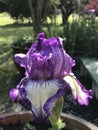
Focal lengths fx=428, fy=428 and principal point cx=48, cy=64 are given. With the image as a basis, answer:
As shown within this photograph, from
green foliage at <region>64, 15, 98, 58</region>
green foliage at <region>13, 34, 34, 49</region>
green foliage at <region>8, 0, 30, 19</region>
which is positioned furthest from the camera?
green foliage at <region>8, 0, 30, 19</region>

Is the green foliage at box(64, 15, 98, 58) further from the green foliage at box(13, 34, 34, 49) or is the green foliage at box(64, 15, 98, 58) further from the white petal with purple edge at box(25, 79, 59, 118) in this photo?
the white petal with purple edge at box(25, 79, 59, 118)

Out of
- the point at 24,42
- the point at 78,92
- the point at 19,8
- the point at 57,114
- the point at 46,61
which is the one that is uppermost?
the point at 46,61

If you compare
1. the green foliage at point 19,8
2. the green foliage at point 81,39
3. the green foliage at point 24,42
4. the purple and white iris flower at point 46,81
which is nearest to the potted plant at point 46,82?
the purple and white iris flower at point 46,81

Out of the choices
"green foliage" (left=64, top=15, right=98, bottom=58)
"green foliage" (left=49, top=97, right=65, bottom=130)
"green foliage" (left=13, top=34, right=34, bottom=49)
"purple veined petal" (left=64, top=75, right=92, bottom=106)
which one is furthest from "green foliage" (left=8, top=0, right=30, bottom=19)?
"purple veined petal" (left=64, top=75, right=92, bottom=106)

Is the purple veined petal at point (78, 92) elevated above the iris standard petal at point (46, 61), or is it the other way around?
the iris standard petal at point (46, 61)

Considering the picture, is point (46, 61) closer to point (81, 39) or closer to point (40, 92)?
point (40, 92)

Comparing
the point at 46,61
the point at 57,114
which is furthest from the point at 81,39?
the point at 46,61

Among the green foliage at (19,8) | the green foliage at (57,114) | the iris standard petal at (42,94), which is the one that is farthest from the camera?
the green foliage at (19,8)

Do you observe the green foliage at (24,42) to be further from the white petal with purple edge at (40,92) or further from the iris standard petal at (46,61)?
the white petal with purple edge at (40,92)
